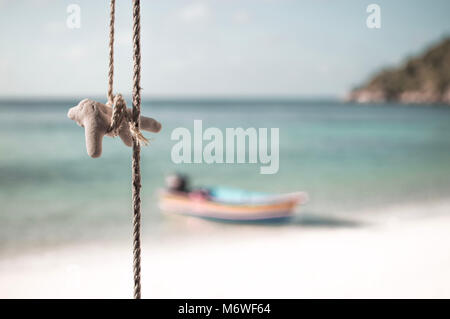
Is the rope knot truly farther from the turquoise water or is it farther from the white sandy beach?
the turquoise water

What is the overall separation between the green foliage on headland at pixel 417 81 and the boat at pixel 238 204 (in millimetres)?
39393

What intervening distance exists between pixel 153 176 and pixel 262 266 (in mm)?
7591

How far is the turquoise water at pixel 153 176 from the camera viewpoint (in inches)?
296

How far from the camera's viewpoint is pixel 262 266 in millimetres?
5066

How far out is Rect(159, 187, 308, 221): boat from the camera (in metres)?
5.88

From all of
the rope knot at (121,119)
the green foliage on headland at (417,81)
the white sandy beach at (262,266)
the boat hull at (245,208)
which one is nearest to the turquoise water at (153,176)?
the boat hull at (245,208)

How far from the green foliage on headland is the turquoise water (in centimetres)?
2418

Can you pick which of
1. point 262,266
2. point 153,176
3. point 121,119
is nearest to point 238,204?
point 262,266

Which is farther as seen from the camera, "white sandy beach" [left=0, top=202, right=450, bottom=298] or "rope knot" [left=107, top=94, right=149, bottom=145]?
"white sandy beach" [left=0, top=202, right=450, bottom=298]

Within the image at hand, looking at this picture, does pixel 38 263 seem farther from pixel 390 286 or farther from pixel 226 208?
pixel 390 286

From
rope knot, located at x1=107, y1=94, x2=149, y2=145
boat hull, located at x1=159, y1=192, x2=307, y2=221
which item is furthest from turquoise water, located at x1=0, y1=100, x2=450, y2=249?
rope knot, located at x1=107, y1=94, x2=149, y2=145

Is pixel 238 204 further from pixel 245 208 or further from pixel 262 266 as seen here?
pixel 262 266

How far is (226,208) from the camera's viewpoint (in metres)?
6.02

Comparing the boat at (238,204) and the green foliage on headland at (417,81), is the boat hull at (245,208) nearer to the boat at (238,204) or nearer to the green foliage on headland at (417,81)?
the boat at (238,204)
